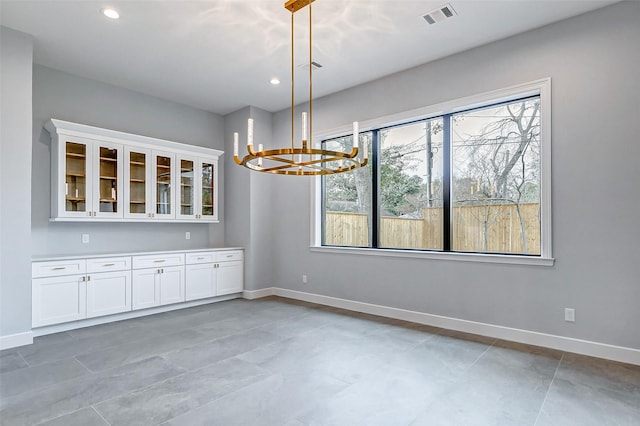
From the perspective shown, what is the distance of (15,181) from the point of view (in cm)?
346

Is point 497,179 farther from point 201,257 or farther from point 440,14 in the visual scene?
point 201,257

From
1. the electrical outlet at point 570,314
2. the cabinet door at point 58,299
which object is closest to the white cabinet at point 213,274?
the cabinet door at point 58,299

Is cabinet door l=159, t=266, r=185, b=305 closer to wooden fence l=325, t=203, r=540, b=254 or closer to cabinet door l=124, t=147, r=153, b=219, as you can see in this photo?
cabinet door l=124, t=147, r=153, b=219

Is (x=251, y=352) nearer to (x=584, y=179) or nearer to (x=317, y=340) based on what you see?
(x=317, y=340)

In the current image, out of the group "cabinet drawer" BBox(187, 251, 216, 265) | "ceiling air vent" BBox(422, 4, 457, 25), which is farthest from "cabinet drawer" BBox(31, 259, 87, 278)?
"ceiling air vent" BBox(422, 4, 457, 25)

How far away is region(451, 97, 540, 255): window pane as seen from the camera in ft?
12.0

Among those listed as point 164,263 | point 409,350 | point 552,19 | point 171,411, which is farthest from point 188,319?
point 552,19

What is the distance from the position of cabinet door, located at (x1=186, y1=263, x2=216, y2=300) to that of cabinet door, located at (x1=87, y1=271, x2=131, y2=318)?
81cm

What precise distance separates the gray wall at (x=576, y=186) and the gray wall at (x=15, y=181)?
419cm

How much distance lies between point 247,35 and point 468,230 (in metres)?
3.15

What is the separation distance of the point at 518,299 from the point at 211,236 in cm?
451

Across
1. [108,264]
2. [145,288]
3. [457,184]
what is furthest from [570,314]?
[108,264]

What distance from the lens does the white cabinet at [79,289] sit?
376 cm

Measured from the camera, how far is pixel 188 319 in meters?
4.45
